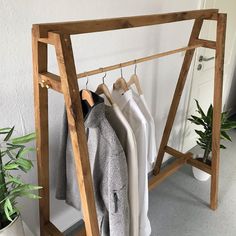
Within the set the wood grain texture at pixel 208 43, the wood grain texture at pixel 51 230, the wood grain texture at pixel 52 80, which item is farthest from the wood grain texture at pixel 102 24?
the wood grain texture at pixel 51 230

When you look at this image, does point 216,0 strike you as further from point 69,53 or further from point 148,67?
point 69,53

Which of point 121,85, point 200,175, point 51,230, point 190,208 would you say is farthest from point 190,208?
point 121,85

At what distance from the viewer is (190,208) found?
2.04 metres

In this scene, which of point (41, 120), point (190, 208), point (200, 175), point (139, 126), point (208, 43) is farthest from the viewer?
point (200, 175)

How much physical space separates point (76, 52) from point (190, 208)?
150 centimetres

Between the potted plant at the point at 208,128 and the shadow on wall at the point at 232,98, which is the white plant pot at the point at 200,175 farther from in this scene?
the shadow on wall at the point at 232,98

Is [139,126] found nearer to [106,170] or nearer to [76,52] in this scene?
[106,170]

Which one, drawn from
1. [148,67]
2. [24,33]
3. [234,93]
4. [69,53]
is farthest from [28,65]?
[234,93]

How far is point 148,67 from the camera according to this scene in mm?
1814

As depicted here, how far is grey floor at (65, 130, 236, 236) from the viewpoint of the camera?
6.09 ft

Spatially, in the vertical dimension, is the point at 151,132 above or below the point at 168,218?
above

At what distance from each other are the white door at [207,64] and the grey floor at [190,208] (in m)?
0.46

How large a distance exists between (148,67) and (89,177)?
1116 mm

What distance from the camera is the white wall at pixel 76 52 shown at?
107cm
